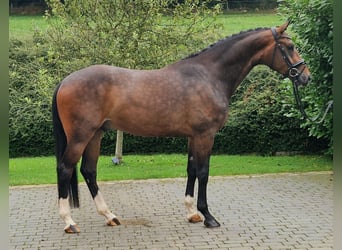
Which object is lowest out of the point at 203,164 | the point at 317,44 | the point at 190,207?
the point at 190,207

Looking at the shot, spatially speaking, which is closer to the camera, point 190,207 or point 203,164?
point 203,164

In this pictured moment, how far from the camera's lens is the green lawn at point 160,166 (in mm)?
7941

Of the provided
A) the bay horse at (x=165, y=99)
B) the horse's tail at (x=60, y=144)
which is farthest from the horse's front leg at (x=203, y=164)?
the horse's tail at (x=60, y=144)

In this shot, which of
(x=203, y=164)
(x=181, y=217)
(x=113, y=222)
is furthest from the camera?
(x=181, y=217)

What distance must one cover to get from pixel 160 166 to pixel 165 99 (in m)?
4.24

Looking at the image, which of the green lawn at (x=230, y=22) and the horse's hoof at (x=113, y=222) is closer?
the horse's hoof at (x=113, y=222)

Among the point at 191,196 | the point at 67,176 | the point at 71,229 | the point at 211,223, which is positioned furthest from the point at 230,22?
the point at 71,229

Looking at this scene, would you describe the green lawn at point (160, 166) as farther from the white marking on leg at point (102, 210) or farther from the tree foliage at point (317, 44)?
the white marking on leg at point (102, 210)

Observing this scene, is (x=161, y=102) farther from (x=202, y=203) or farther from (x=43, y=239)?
(x=43, y=239)

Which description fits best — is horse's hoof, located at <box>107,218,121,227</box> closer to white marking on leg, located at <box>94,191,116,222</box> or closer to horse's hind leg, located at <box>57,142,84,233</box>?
white marking on leg, located at <box>94,191,116,222</box>

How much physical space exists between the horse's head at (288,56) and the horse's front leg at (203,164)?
1169 mm

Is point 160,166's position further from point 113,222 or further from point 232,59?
point 232,59

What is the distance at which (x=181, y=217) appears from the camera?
5320 mm

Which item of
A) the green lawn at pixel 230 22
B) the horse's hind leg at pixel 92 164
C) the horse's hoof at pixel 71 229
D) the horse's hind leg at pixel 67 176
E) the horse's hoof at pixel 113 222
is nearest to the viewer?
the horse's hind leg at pixel 67 176
